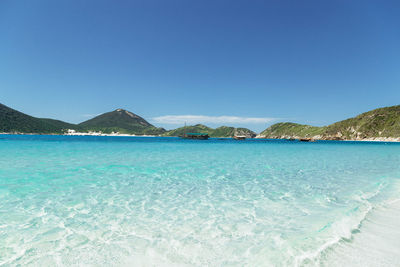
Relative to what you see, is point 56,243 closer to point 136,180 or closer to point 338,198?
point 136,180

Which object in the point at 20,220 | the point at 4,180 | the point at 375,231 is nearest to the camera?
the point at 375,231

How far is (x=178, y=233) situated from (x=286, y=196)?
6.67 metres

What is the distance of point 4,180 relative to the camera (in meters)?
13.8

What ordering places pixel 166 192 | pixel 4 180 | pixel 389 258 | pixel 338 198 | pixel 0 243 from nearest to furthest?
1. pixel 389 258
2. pixel 0 243
3. pixel 338 198
4. pixel 166 192
5. pixel 4 180

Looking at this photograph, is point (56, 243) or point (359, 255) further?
point (56, 243)

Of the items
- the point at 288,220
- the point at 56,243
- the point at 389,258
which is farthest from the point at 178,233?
the point at 389,258

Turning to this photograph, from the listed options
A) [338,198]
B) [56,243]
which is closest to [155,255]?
[56,243]

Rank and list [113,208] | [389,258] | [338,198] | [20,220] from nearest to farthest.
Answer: [389,258] → [20,220] → [113,208] → [338,198]

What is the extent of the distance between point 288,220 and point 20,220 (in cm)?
928

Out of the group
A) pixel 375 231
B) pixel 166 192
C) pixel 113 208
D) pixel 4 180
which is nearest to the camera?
pixel 375 231

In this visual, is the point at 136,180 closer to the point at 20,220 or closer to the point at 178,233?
the point at 20,220

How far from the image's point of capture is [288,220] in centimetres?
761

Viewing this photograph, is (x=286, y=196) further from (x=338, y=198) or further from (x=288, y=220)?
(x=288, y=220)

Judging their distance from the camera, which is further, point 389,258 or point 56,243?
point 56,243
